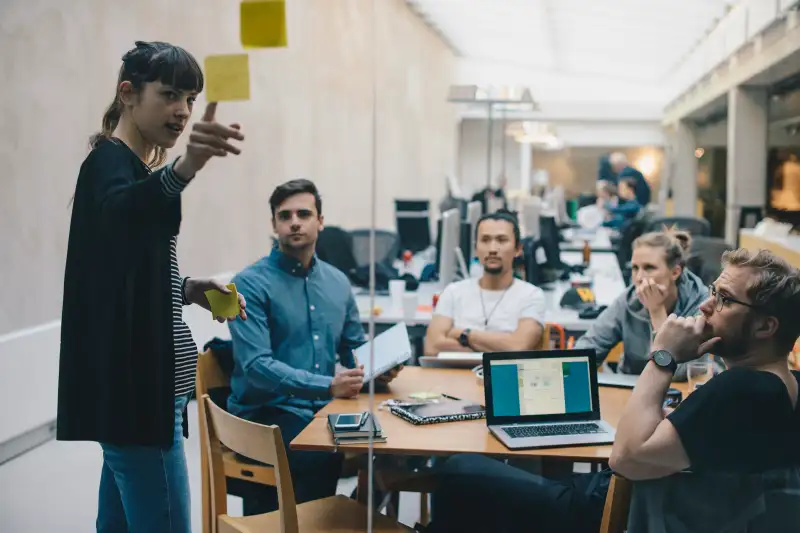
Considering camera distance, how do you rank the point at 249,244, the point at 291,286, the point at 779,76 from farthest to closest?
1. the point at 779,76
2. the point at 249,244
3. the point at 291,286

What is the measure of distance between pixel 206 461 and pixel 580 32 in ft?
29.5

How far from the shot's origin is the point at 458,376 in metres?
3.03

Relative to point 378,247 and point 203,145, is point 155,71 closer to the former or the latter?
point 203,145

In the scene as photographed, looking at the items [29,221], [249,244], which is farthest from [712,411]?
[249,244]

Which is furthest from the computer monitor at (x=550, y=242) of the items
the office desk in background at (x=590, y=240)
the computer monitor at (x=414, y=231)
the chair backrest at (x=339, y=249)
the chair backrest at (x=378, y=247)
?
the office desk in background at (x=590, y=240)

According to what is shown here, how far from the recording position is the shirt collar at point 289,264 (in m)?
2.95

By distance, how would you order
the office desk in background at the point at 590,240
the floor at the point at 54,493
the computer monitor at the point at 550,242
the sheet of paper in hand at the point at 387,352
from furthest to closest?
the office desk in background at the point at 590,240, the computer monitor at the point at 550,242, the floor at the point at 54,493, the sheet of paper in hand at the point at 387,352

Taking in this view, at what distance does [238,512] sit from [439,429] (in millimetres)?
1150

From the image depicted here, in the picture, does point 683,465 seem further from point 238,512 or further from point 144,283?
point 238,512

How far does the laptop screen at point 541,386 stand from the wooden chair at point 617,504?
15.4 inches

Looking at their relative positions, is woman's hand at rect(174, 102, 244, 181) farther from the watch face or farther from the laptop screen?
the laptop screen

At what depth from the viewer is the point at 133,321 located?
173cm

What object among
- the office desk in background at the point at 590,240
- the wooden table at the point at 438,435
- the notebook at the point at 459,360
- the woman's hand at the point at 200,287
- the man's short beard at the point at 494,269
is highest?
the woman's hand at the point at 200,287

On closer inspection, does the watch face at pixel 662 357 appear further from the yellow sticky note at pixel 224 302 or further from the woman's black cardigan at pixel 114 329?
the woman's black cardigan at pixel 114 329
